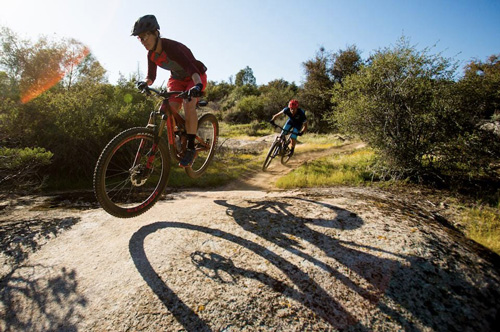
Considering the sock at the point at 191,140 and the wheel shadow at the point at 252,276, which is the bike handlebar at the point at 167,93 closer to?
the sock at the point at 191,140

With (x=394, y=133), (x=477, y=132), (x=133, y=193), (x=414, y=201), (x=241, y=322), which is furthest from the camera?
(x=394, y=133)

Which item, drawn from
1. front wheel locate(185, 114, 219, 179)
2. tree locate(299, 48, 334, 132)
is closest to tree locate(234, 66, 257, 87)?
tree locate(299, 48, 334, 132)

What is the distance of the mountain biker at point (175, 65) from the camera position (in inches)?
141

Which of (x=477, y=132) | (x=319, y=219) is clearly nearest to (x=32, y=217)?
(x=319, y=219)

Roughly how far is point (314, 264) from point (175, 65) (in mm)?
3738

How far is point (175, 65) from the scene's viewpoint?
416 centimetres

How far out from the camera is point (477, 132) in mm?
6363

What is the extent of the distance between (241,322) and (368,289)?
1259 millimetres

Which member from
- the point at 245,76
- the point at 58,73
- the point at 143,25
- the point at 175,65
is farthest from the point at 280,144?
the point at 245,76

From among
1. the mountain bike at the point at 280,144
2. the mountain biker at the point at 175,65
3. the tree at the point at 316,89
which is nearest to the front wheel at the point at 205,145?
the mountain biker at the point at 175,65

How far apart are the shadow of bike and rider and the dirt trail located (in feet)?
0.04

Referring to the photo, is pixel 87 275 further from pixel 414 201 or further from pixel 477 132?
pixel 477 132

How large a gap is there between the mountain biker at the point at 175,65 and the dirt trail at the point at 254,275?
179cm

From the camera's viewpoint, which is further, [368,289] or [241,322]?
[368,289]
